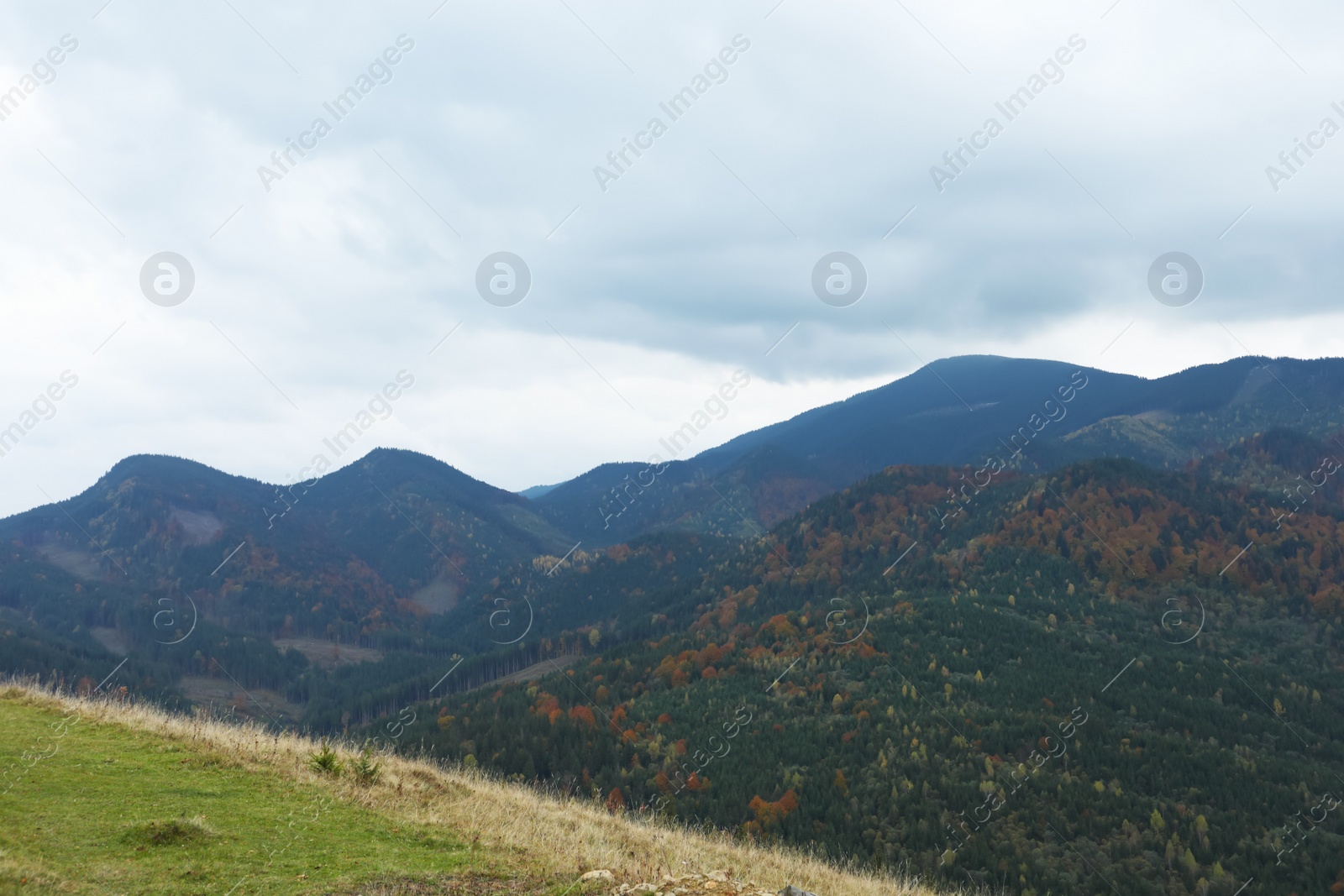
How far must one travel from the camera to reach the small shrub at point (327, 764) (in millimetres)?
20562

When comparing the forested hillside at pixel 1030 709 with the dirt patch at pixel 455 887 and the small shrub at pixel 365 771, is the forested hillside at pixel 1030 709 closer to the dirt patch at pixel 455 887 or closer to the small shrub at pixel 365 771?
the small shrub at pixel 365 771

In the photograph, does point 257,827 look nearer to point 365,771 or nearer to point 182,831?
point 182,831

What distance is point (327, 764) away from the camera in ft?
68.1

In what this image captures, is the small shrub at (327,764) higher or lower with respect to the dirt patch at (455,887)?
lower

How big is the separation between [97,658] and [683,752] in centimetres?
16759

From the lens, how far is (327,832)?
16078mm

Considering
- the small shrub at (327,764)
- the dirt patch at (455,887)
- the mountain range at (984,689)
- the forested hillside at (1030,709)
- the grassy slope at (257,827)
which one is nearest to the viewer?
the grassy slope at (257,827)

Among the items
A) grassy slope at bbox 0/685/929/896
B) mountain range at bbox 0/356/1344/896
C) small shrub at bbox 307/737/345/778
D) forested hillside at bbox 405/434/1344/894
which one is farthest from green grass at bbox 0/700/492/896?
forested hillside at bbox 405/434/1344/894

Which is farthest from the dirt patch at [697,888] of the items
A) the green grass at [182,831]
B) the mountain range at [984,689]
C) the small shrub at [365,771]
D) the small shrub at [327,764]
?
the mountain range at [984,689]

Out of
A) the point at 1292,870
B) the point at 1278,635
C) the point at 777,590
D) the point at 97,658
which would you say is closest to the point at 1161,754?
the point at 1292,870

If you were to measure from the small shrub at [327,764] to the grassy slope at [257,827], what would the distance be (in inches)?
15.1

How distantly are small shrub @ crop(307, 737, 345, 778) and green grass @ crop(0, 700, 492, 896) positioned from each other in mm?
1527

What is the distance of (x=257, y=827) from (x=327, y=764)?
524 cm

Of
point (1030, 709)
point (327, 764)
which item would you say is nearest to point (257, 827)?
point (327, 764)
